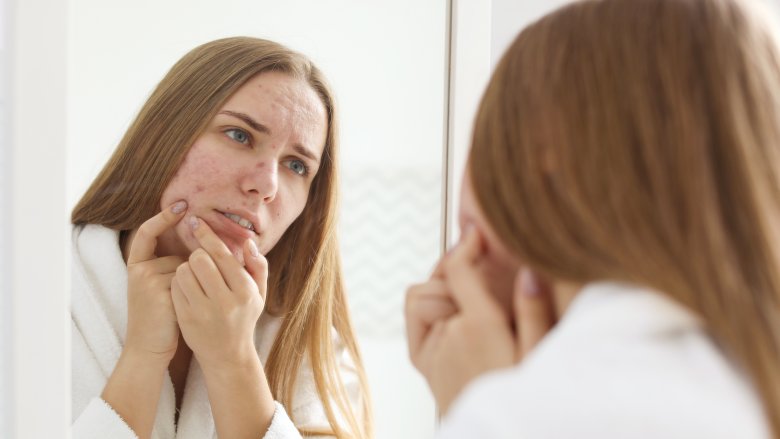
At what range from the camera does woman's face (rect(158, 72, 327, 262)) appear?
27.7 inches

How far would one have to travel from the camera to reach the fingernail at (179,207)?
0.70 metres

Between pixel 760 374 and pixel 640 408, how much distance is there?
0.25 feet

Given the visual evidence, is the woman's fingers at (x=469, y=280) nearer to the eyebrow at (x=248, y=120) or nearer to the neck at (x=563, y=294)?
the neck at (x=563, y=294)

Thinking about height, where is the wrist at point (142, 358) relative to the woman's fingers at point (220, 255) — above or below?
below

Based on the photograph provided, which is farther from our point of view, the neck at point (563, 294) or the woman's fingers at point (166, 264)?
the woman's fingers at point (166, 264)

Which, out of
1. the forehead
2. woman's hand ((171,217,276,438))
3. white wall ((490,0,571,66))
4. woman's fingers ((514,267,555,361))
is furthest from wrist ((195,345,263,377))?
white wall ((490,0,571,66))

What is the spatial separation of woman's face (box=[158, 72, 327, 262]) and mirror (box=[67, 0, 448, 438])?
63 mm

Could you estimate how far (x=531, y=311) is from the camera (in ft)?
1.65

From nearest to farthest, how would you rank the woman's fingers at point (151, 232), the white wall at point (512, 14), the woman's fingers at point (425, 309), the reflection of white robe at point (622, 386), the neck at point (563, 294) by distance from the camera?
the reflection of white robe at point (622, 386), the neck at point (563, 294), the woman's fingers at point (425, 309), the woman's fingers at point (151, 232), the white wall at point (512, 14)

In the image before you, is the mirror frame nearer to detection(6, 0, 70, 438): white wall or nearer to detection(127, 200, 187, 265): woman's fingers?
detection(6, 0, 70, 438): white wall

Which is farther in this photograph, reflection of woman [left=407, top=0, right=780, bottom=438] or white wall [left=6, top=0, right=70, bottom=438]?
white wall [left=6, top=0, right=70, bottom=438]

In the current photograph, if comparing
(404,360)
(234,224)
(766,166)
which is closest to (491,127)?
(766,166)

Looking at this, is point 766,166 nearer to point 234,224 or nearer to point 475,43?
point 234,224

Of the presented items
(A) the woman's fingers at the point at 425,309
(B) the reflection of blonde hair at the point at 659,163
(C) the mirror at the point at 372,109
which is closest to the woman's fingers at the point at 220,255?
(C) the mirror at the point at 372,109
